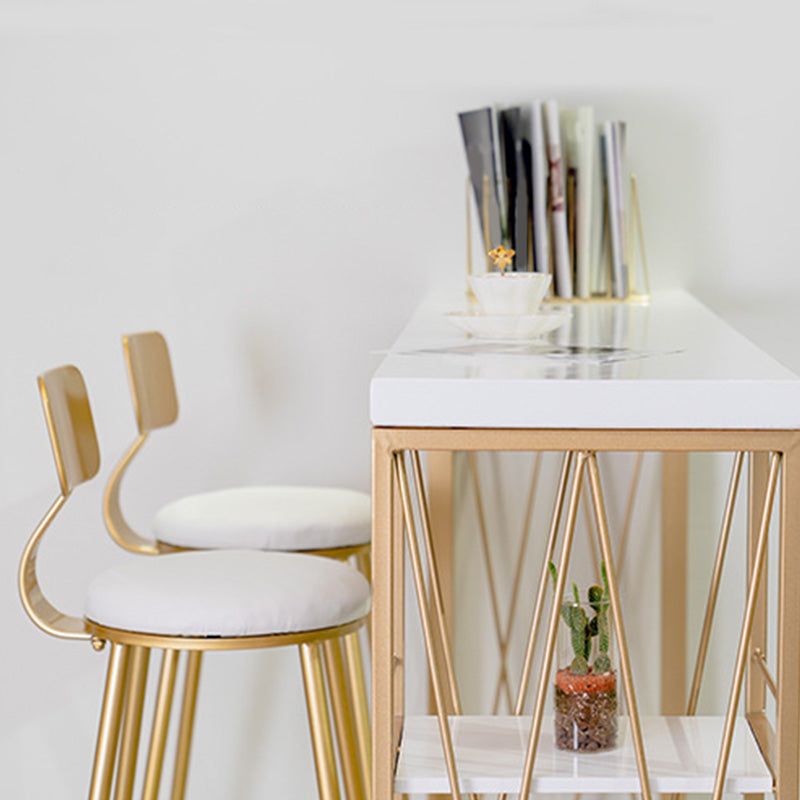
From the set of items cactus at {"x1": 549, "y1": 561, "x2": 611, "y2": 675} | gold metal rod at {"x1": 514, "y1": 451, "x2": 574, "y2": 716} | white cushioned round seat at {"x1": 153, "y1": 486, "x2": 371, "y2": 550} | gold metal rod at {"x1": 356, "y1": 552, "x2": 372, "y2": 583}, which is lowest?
gold metal rod at {"x1": 356, "y1": 552, "x2": 372, "y2": 583}

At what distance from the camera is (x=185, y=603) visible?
1.44 meters

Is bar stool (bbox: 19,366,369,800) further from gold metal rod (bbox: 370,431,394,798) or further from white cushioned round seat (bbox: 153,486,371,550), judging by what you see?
gold metal rod (bbox: 370,431,394,798)

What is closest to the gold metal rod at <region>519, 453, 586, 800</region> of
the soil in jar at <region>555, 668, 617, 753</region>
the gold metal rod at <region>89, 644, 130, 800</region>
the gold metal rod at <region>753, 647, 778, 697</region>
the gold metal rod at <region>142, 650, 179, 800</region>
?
the soil in jar at <region>555, 668, 617, 753</region>

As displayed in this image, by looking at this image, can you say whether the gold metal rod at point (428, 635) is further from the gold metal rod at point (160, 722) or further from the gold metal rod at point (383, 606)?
the gold metal rod at point (160, 722)

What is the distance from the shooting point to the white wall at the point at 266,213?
2.12 metres

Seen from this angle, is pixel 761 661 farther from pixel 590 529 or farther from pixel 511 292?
pixel 590 529

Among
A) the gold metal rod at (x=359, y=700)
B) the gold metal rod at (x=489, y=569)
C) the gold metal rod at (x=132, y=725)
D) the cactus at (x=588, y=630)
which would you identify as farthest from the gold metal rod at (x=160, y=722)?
the cactus at (x=588, y=630)

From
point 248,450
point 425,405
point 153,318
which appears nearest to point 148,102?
point 153,318

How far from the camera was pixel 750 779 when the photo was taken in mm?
1172

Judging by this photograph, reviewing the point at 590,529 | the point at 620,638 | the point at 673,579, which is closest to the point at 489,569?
the point at 590,529

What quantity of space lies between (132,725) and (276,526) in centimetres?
33

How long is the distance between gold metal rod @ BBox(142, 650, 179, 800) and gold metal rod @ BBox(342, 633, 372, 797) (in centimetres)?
25

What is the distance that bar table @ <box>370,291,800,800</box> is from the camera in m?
1.09

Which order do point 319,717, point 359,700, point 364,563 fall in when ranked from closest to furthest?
point 319,717 < point 359,700 < point 364,563
